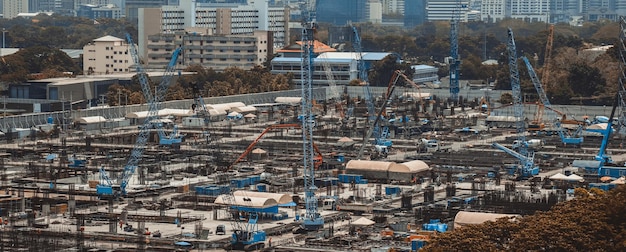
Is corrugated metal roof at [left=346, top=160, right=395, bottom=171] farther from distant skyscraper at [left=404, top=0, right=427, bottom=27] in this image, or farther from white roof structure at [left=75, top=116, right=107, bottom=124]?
distant skyscraper at [left=404, top=0, right=427, bottom=27]

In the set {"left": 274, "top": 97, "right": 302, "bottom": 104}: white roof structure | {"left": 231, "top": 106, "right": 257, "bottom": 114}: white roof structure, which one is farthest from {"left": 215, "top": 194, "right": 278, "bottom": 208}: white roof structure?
{"left": 274, "top": 97, "right": 302, "bottom": 104}: white roof structure

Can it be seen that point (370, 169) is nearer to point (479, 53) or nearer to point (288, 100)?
point (288, 100)

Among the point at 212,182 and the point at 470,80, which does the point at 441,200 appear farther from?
the point at 470,80

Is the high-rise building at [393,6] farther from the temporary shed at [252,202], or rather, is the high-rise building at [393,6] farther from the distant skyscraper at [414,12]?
the temporary shed at [252,202]

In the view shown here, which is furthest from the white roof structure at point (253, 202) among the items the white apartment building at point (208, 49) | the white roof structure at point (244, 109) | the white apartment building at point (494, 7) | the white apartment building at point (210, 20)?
the white apartment building at point (494, 7)

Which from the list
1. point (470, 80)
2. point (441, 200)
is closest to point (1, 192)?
point (441, 200)

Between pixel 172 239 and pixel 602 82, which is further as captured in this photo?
pixel 602 82
